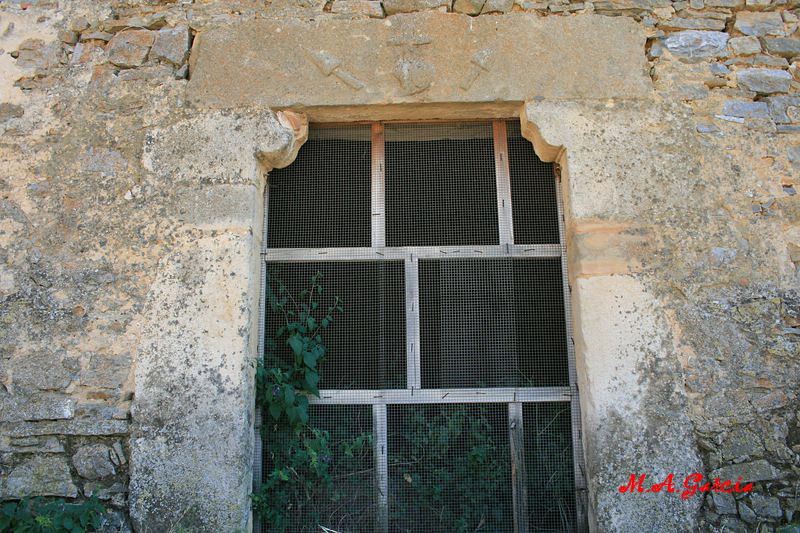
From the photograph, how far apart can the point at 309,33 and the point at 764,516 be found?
2810mm

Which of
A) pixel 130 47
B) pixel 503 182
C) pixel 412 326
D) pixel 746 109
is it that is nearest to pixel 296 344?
pixel 412 326

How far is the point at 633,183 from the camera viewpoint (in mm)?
2762

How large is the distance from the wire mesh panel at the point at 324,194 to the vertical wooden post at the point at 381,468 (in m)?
0.81

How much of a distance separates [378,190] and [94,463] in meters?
1.71

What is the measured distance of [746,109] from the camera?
283 cm

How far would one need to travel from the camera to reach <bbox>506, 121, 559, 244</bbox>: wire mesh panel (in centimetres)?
298

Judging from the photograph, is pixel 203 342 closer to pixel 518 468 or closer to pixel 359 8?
pixel 518 468

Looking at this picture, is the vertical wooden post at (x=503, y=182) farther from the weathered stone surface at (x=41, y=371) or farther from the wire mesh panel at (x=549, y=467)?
the weathered stone surface at (x=41, y=371)

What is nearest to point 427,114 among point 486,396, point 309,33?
point 309,33

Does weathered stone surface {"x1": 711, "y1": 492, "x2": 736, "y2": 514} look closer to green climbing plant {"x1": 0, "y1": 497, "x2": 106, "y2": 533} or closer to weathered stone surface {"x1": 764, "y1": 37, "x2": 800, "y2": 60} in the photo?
weathered stone surface {"x1": 764, "y1": 37, "x2": 800, "y2": 60}

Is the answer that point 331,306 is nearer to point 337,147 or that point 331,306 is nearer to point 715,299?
point 337,147

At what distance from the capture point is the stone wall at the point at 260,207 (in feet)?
8.25

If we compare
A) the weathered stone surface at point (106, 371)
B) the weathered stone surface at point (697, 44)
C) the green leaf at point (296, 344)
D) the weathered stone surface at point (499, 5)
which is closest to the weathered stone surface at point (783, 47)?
the weathered stone surface at point (697, 44)
